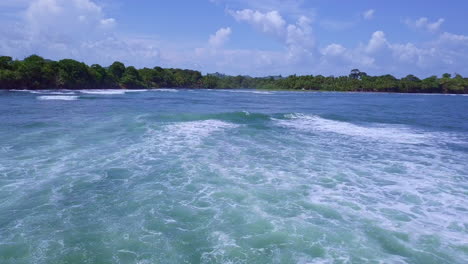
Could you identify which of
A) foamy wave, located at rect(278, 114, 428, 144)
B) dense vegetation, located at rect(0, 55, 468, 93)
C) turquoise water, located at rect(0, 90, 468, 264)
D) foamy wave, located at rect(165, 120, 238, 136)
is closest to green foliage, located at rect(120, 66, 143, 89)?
dense vegetation, located at rect(0, 55, 468, 93)

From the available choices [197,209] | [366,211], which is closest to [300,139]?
[366,211]

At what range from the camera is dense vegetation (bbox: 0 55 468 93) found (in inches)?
2124

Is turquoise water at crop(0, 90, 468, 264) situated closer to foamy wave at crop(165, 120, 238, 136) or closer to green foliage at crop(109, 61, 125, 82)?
foamy wave at crop(165, 120, 238, 136)

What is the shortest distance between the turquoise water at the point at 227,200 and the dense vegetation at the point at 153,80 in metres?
46.9

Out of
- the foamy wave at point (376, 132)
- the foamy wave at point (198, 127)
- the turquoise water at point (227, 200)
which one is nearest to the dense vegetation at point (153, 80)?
the foamy wave at point (198, 127)

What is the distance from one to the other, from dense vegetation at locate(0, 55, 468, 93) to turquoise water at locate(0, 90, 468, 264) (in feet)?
154

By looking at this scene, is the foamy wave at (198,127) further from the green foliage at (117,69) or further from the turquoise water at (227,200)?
the green foliage at (117,69)

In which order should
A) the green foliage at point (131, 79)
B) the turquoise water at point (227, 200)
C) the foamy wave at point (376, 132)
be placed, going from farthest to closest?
the green foliage at point (131, 79)
the foamy wave at point (376, 132)
the turquoise water at point (227, 200)

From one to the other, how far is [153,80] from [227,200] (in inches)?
3668

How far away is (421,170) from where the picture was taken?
10961 millimetres

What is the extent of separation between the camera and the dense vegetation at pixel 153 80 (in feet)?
177

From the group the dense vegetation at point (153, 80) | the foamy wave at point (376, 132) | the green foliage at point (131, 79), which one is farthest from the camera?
the green foliage at point (131, 79)

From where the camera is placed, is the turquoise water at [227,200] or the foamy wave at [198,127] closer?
the turquoise water at [227,200]

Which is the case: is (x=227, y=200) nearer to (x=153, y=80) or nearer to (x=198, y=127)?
(x=198, y=127)
